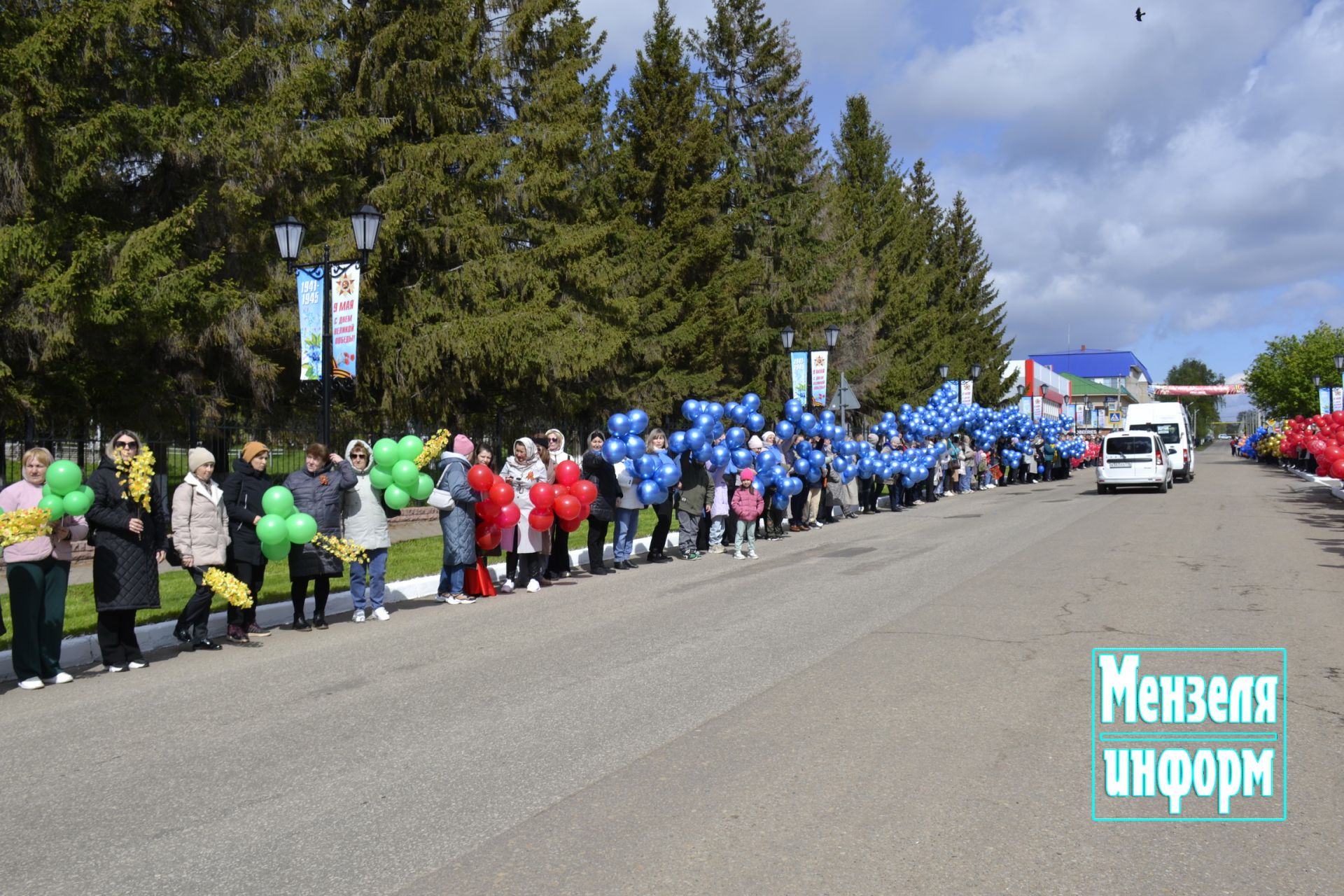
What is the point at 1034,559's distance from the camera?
46.9ft

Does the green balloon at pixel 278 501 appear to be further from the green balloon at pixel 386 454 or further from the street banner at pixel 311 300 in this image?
the street banner at pixel 311 300

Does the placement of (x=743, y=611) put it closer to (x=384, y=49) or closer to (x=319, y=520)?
(x=319, y=520)

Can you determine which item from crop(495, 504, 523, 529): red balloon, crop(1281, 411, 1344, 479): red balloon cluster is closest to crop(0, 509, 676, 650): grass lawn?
crop(495, 504, 523, 529): red balloon

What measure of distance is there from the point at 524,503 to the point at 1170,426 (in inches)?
1293

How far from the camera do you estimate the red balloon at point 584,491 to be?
1323 centimetres

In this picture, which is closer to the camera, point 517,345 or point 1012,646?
point 1012,646

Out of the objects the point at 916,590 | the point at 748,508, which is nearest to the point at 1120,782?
the point at 916,590

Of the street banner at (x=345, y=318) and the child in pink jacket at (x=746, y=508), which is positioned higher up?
the street banner at (x=345, y=318)

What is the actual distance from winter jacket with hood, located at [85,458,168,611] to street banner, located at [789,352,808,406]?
22.9 metres

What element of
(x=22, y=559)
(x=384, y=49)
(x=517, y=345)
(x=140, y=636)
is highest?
(x=384, y=49)

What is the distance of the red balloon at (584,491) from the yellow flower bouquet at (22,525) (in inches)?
248

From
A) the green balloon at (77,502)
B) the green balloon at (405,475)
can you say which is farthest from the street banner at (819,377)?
the green balloon at (77,502)

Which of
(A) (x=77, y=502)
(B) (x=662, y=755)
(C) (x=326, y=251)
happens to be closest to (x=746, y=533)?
(C) (x=326, y=251)

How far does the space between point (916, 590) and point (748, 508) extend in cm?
431
